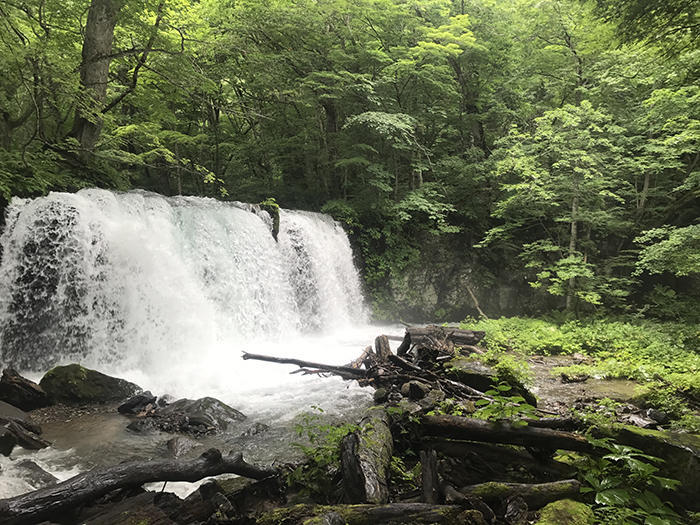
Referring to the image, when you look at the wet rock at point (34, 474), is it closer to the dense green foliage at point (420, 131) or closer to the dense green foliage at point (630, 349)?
the dense green foliage at point (630, 349)

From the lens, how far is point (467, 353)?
8.52 meters

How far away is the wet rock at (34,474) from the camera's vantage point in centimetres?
366

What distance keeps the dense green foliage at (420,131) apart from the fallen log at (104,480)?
7753 mm

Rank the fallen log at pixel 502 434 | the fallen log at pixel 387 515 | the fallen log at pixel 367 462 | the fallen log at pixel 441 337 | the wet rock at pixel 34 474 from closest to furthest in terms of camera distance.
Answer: the fallen log at pixel 387 515
the fallen log at pixel 367 462
the fallen log at pixel 502 434
the wet rock at pixel 34 474
the fallen log at pixel 441 337

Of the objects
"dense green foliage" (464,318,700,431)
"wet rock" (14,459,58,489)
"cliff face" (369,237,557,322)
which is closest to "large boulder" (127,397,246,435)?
"wet rock" (14,459,58,489)

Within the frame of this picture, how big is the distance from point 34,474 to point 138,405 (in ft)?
6.94

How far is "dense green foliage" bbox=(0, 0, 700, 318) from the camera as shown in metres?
9.91

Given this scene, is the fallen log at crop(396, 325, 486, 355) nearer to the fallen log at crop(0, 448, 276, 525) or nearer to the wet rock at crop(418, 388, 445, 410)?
the wet rock at crop(418, 388, 445, 410)

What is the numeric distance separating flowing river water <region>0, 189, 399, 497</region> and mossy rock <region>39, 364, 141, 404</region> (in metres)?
0.53

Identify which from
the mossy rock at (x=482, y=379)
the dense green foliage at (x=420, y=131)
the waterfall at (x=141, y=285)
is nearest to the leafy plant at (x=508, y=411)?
the mossy rock at (x=482, y=379)

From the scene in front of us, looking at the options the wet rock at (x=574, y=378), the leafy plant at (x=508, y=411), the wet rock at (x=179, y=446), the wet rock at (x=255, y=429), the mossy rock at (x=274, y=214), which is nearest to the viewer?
the leafy plant at (x=508, y=411)

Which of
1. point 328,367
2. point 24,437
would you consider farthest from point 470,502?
point 24,437

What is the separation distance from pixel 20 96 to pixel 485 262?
15979mm

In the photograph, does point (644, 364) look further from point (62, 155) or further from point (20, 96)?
point (20, 96)
